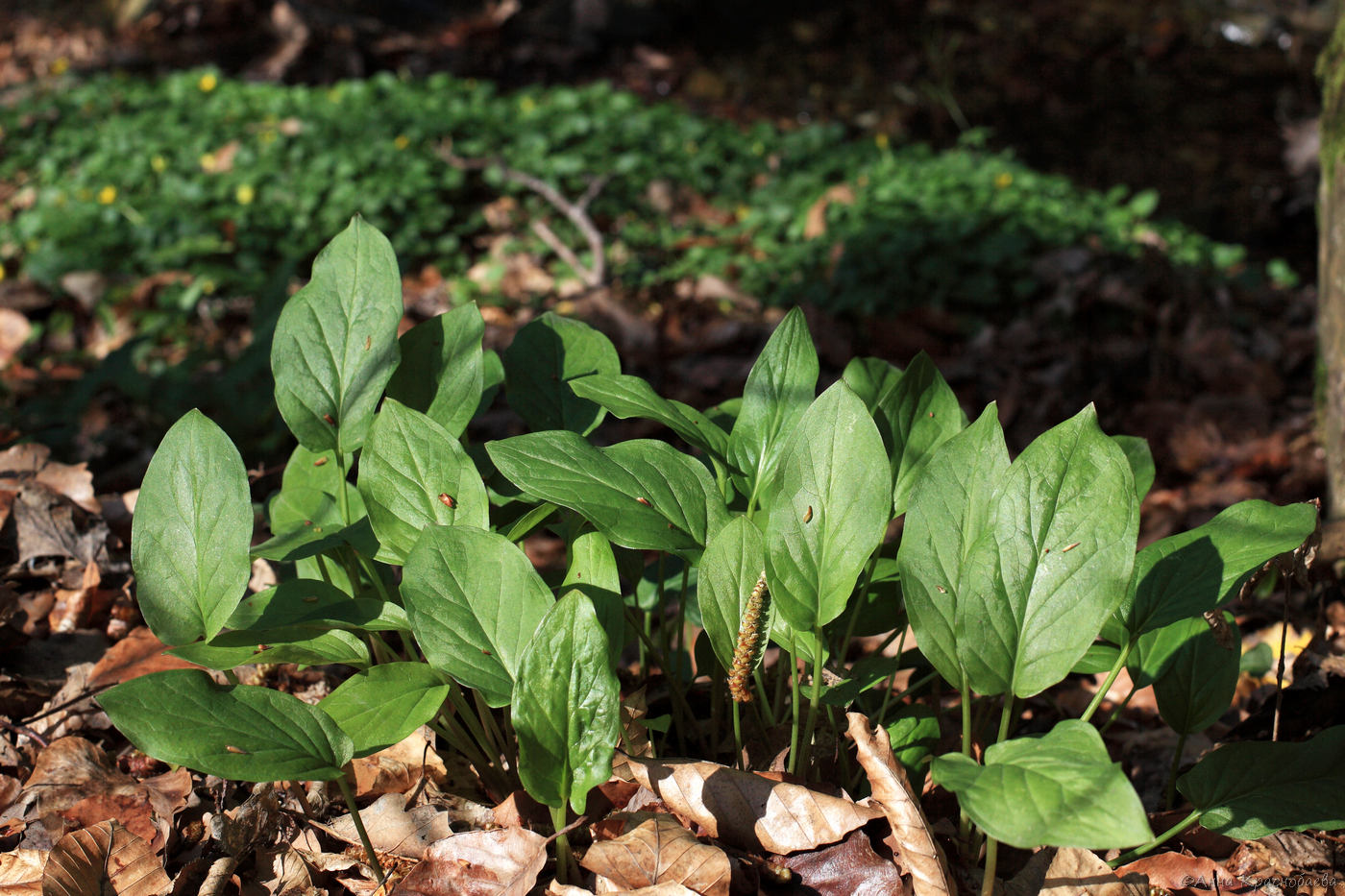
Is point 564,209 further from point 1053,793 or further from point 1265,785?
point 1053,793

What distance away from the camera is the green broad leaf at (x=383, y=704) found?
3.43 ft

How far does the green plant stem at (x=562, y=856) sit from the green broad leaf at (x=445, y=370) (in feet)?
1.68

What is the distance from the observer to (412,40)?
6770mm

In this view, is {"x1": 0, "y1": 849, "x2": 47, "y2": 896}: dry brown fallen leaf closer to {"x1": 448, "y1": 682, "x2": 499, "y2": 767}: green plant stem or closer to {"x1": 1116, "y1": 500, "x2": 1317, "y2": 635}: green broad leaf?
{"x1": 448, "y1": 682, "x2": 499, "y2": 767}: green plant stem

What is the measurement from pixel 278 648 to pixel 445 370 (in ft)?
1.41

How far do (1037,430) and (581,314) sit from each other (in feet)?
5.73

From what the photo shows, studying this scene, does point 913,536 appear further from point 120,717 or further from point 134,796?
point 134,796

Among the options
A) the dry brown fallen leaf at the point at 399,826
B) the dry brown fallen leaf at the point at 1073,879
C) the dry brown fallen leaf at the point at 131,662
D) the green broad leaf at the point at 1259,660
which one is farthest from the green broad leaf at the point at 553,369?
the green broad leaf at the point at 1259,660

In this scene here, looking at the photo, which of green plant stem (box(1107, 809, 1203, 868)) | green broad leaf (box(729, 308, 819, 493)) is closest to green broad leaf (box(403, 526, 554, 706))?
green broad leaf (box(729, 308, 819, 493))

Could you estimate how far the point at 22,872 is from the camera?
1.22 m

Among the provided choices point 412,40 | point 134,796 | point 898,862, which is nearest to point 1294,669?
point 898,862

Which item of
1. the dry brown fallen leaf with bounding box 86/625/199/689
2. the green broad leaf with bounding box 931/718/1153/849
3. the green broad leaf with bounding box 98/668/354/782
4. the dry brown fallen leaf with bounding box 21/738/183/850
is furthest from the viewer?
the dry brown fallen leaf with bounding box 86/625/199/689

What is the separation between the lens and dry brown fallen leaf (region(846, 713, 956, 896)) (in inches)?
42.1

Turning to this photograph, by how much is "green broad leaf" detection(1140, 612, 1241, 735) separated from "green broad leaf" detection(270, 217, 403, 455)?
3.55ft
